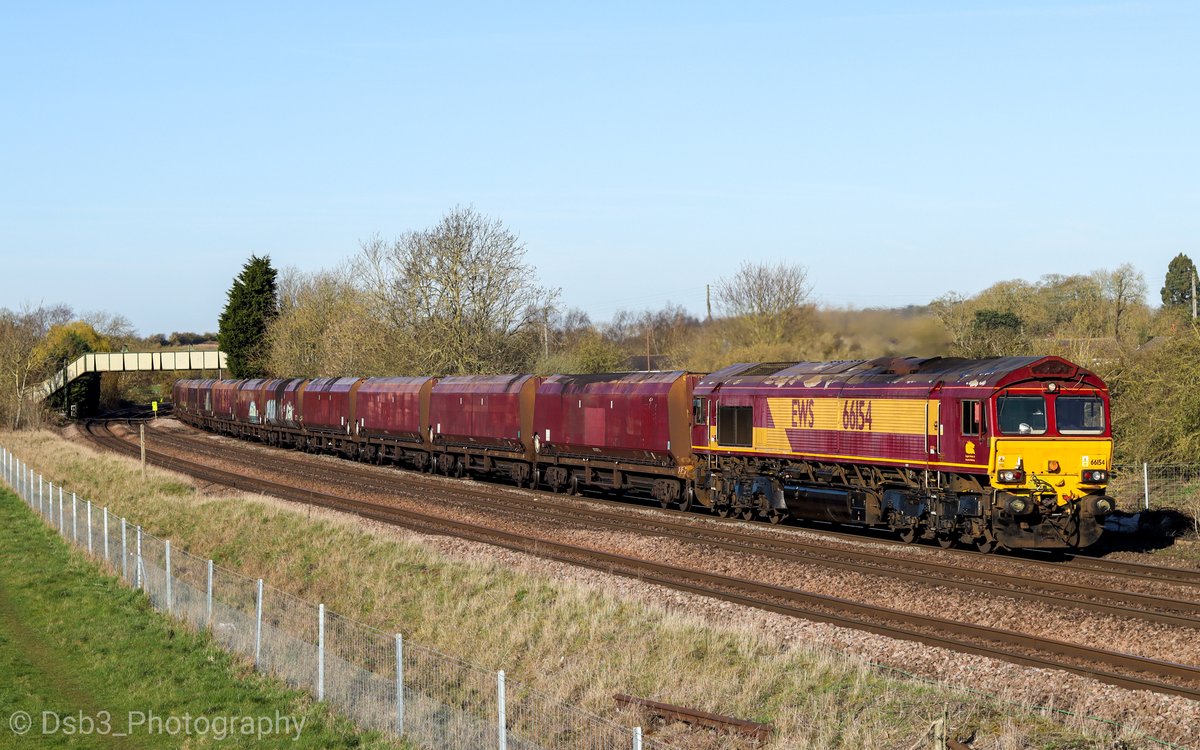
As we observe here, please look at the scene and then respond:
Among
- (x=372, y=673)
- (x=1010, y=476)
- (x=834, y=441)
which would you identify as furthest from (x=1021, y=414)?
(x=372, y=673)

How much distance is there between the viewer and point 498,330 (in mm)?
66500

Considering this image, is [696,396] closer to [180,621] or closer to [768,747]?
[180,621]

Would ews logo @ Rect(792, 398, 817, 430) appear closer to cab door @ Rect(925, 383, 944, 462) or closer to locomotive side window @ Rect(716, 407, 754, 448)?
locomotive side window @ Rect(716, 407, 754, 448)

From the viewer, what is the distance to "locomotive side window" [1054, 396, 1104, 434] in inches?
917

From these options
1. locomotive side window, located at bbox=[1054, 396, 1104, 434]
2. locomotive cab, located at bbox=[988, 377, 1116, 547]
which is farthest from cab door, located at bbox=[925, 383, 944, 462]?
locomotive side window, located at bbox=[1054, 396, 1104, 434]

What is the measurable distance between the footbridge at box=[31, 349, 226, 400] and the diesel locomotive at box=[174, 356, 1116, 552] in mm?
67378

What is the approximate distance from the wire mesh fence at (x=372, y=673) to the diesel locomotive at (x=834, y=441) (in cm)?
1246

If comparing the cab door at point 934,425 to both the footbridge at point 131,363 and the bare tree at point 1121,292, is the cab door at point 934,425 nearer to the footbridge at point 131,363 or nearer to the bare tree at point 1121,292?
the bare tree at point 1121,292

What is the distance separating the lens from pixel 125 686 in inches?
597

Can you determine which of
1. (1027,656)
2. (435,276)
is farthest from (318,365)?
(1027,656)

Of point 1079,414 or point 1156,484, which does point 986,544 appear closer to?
point 1079,414

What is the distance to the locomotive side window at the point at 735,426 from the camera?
29766mm

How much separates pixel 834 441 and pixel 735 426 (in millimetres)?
4034

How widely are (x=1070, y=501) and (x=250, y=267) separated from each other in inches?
3853
